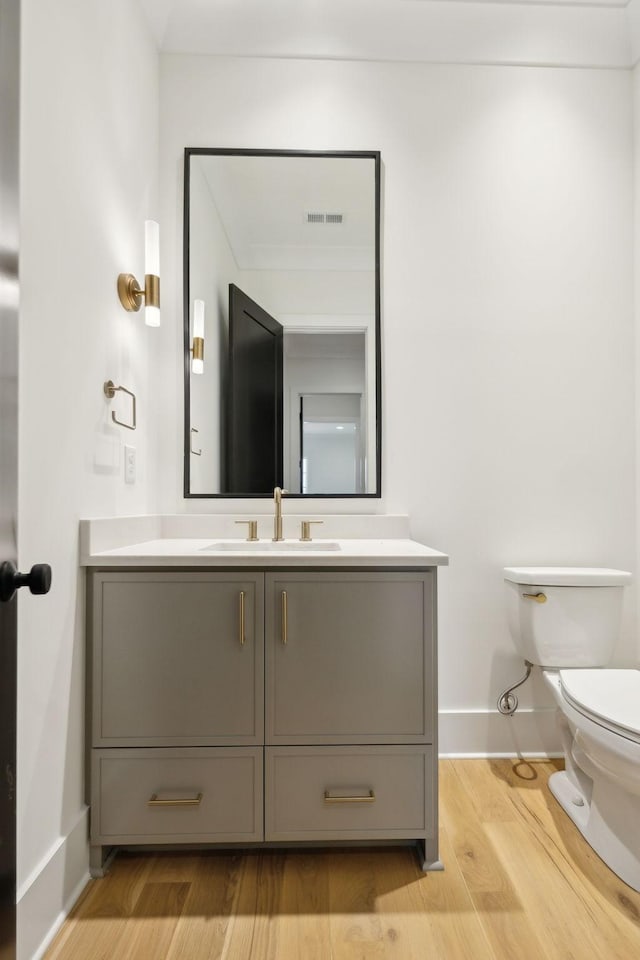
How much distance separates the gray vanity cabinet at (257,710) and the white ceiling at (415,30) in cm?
197


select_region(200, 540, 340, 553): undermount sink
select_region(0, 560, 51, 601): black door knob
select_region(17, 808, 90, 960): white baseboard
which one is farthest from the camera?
select_region(200, 540, 340, 553): undermount sink

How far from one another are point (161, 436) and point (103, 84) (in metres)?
1.08

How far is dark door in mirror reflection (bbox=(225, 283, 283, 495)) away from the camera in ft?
6.93

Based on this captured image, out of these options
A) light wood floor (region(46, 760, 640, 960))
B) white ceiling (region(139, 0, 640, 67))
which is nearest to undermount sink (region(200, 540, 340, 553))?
light wood floor (region(46, 760, 640, 960))

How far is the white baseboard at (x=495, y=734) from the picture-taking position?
2.08 meters

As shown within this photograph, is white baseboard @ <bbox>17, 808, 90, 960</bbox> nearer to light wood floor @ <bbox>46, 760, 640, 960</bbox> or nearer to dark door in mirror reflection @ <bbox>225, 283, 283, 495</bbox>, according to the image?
light wood floor @ <bbox>46, 760, 640, 960</bbox>

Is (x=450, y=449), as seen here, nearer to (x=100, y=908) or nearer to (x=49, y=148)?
(x=49, y=148)

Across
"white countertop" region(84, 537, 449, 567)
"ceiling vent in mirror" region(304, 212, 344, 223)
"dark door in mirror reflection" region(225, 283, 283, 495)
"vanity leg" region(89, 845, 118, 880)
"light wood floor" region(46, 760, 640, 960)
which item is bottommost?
"light wood floor" region(46, 760, 640, 960)

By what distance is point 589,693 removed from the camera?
151 cm

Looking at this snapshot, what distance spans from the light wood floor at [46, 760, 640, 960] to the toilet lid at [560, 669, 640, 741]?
0.28 metres

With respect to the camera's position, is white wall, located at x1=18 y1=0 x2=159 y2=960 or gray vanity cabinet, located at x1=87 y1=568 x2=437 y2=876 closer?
white wall, located at x1=18 y1=0 x2=159 y2=960

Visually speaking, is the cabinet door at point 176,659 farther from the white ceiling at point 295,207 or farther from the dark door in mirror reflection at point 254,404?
the white ceiling at point 295,207

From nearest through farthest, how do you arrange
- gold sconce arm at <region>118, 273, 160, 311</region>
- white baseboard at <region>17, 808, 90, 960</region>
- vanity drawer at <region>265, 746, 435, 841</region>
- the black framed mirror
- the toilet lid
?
white baseboard at <region>17, 808, 90, 960</region> < the toilet lid < vanity drawer at <region>265, 746, 435, 841</region> < gold sconce arm at <region>118, 273, 160, 311</region> < the black framed mirror

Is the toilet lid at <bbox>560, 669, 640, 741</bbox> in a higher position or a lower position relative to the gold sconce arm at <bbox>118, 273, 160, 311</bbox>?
lower
